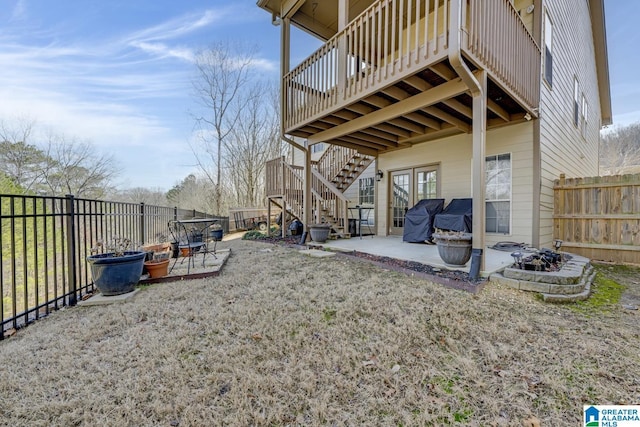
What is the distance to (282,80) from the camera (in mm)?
6719

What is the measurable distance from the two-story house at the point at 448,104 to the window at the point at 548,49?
40 millimetres

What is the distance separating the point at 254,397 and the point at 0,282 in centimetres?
239

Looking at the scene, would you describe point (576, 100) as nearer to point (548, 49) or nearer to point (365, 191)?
point (548, 49)

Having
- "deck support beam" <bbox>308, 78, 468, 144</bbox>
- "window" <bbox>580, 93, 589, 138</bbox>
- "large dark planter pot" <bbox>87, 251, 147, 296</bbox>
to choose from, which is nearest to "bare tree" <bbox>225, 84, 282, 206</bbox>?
"deck support beam" <bbox>308, 78, 468, 144</bbox>

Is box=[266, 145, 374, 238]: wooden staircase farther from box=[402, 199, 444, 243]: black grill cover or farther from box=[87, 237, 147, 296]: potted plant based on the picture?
box=[87, 237, 147, 296]: potted plant

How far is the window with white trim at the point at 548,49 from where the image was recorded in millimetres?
5707

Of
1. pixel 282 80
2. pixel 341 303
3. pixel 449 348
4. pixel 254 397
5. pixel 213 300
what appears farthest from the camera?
pixel 282 80

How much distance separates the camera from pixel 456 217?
5535 mm

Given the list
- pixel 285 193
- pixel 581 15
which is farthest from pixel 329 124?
pixel 581 15

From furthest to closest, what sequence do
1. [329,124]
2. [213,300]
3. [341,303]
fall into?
[329,124] → [213,300] → [341,303]

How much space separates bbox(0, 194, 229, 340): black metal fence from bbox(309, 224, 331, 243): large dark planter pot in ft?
11.4

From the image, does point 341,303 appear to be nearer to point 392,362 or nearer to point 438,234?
point 392,362

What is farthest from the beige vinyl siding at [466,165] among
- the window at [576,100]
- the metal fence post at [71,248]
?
the metal fence post at [71,248]

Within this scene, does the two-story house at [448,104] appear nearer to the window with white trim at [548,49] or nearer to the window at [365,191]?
the window with white trim at [548,49]
